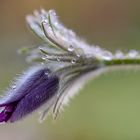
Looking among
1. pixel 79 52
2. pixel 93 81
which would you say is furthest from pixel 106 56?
pixel 93 81

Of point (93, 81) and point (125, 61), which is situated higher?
point (93, 81)

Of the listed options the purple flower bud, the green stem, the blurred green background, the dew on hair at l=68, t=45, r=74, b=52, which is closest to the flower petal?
the purple flower bud

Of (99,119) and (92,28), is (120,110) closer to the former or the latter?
(99,119)

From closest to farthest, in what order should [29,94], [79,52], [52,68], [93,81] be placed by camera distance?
1. [29,94]
2. [52,68]
3. [79,52]
4. [93,81]

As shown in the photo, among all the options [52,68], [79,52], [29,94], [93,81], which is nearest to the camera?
[29,94]

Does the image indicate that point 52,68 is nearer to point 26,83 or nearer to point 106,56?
point 26,83

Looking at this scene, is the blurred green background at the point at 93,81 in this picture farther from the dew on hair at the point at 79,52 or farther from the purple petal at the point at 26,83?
the purple petal at the point at 26,83

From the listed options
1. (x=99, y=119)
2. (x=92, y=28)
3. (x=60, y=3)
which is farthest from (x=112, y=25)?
(x=99, y=119)

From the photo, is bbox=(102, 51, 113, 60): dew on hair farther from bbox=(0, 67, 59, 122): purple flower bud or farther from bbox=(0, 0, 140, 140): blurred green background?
bbox=(0, 0, 140, 140): blurred green background
